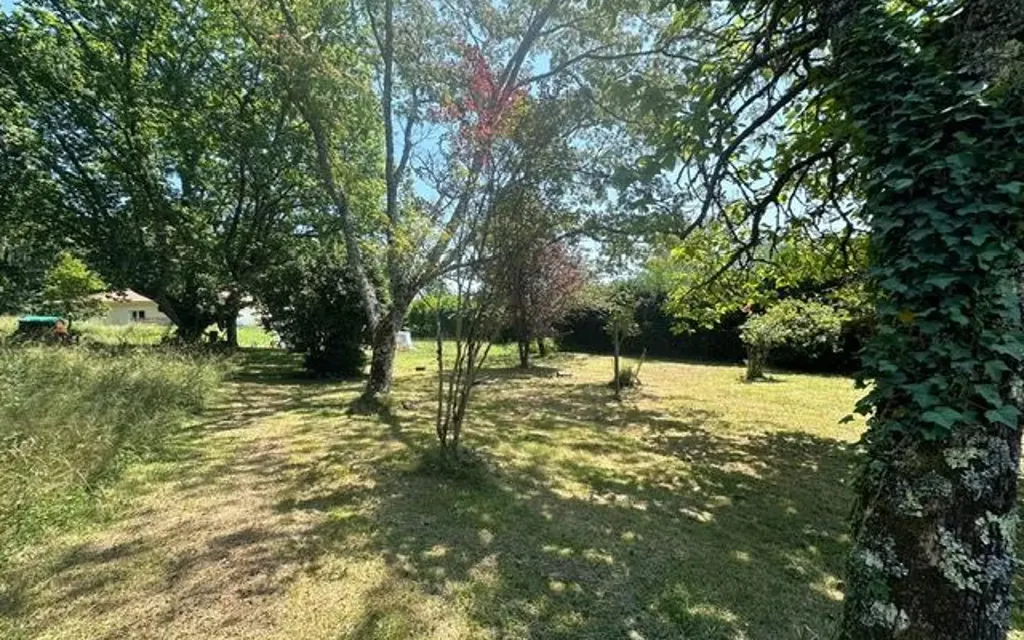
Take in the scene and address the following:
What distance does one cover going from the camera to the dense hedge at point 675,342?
1411cm

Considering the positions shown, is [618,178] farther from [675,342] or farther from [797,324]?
[675,342]

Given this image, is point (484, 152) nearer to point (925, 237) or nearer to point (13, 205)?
point (925, 237)

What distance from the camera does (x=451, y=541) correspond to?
337 cm

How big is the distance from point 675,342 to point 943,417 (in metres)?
16.8

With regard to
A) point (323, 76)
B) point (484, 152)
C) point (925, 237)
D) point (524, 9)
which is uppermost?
point (524, 9)

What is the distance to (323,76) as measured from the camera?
285 inches

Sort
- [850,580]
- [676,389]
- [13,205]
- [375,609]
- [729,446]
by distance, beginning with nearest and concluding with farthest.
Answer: [850,580]
[375,609]
[729,446]
[676,389]
[13,205]

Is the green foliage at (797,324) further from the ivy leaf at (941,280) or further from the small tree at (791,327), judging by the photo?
the ivy leaf at (941,280)

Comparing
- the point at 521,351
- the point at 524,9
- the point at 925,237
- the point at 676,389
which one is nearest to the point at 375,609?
the point at 925,237

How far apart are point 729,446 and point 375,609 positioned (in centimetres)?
490

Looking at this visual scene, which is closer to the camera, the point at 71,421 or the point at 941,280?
the point at 941,280

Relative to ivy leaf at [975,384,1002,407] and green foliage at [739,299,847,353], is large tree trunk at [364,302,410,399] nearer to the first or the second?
green foliage at [739,299,847,353]

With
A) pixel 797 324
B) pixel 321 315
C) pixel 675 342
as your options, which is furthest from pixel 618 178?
pixel 675 342

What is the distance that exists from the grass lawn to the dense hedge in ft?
27.6
